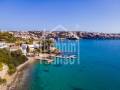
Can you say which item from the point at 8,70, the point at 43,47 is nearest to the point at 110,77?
the point at 8,70

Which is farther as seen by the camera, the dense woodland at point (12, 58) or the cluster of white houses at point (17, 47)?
the cluster of white houses at point (17, 47)

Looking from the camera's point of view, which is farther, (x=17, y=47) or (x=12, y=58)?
(x=17, y=47)

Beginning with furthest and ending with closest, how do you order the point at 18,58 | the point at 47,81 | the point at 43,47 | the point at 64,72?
the point at 43,47 → the point at 18,58 → the point at 64,72 → the point at 47,81

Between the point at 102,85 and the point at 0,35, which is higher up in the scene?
the point at 0,35

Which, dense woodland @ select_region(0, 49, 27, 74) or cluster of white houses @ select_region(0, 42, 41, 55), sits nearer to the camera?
dense woodland @ select_region(0, 49, 27, 74)

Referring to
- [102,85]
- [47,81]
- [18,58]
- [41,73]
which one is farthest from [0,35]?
[102,85]

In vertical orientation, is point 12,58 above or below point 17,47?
below

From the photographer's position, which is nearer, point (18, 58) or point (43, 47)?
point (18, 58)

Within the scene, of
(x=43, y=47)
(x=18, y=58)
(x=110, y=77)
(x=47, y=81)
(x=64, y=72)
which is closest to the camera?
(x=47, y=81)

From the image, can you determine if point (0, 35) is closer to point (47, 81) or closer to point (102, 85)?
point (47, 81)

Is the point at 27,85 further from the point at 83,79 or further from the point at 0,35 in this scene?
the point at 0,35
